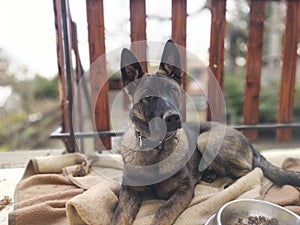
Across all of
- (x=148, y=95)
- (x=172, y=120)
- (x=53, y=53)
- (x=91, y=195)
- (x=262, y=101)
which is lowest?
(x=262, y=101)

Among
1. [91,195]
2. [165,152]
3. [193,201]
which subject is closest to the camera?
[91,195]

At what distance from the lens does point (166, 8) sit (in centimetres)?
248

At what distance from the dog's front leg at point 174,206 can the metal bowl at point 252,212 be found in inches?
7.6

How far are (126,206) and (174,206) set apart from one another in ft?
0.90

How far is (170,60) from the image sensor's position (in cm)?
171

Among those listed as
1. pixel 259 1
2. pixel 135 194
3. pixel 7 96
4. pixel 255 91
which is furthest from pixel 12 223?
pixel 7 96

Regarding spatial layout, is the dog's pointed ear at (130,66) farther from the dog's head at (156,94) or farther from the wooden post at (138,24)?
the wooden post at (138,24)

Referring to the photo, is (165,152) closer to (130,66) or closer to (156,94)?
(156,94)

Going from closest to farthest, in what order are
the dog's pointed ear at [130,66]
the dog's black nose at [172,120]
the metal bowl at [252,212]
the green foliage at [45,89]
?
1. the metal bowl at [252,212]
2. the dog's black nose at [172,120]
3. the dog's pointed ear at [130,66]
4. the green foliage at [45,89]

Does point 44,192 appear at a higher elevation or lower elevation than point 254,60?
lower

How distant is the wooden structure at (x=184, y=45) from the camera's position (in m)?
2.28

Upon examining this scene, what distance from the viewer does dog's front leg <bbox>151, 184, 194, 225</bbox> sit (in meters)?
1.39

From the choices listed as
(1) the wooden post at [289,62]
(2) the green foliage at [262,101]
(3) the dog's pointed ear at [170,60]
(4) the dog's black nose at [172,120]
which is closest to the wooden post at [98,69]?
(3) the dog's pointed ear at [170,60]

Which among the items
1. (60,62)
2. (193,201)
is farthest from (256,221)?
(60,62)
